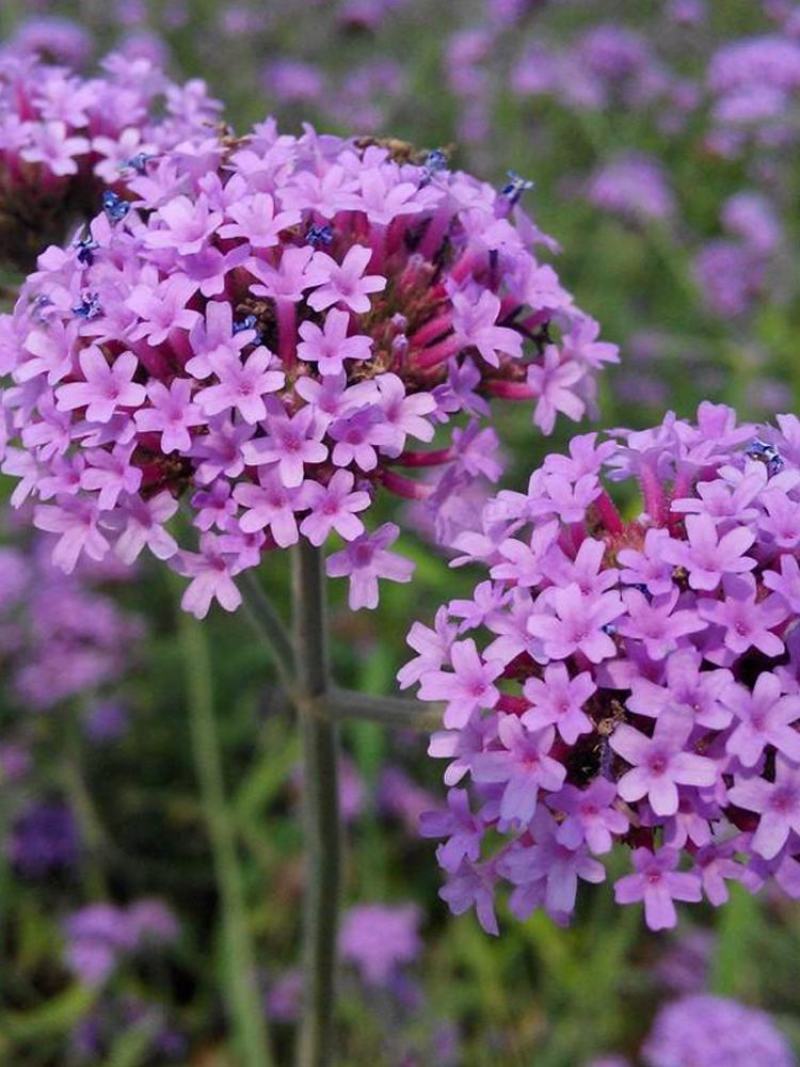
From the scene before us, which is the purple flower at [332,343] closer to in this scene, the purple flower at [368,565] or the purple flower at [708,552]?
the purple flower at [368,565]

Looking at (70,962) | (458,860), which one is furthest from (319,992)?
(70,962)

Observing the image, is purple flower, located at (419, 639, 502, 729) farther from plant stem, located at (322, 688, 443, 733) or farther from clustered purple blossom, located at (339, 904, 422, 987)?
clustered purple blossom, located at (339, 904, 422, 987)

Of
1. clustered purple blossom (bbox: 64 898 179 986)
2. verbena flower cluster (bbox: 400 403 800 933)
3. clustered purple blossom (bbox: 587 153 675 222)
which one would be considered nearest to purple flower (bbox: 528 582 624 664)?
verbena flower cluster (bbox: 400 403 800 933)

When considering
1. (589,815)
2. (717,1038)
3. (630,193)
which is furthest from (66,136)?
(630,193)

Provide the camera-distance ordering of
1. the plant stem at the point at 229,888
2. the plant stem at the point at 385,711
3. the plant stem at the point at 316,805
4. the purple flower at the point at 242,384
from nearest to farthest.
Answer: the purple flower at the point at 242,384
the plant stem at the point at 385,711
the plant stem at the point at 316,805
the plant stem at the point at 229,888

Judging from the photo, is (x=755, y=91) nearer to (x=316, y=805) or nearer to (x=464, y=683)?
(x=316, y=805)

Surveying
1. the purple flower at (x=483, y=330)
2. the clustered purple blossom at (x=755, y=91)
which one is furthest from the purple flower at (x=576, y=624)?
the clustered purple blossom at (x=755, y=91)
